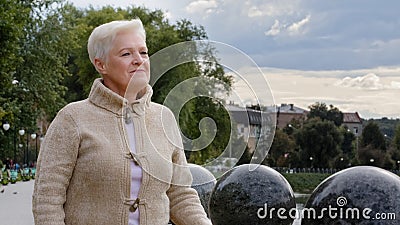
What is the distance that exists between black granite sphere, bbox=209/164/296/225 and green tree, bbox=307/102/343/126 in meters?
76.0

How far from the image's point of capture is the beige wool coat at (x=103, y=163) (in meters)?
3.37

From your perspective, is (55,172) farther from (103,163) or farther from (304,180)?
(304,180)

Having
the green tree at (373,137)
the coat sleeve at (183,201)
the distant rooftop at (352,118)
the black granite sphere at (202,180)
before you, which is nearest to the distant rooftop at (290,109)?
the distant rooftop at (352,118)

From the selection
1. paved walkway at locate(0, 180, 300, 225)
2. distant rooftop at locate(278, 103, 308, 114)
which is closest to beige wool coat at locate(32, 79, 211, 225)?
paved walkway at locate(0, 180, 300, 225)

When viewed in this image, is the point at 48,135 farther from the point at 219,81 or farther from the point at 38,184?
the point at 219,81

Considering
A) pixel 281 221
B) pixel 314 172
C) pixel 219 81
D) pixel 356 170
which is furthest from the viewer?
pixel 314 172

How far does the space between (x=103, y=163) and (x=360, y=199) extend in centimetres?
406

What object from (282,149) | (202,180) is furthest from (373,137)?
(202,180)

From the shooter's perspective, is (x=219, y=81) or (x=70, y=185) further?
(x=219, y=81)

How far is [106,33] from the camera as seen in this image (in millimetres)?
3477

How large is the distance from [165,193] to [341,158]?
7511 cm

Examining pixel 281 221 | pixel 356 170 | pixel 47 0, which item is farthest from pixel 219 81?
pixel 47 0

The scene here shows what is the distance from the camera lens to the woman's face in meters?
3.46

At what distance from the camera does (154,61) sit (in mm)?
3670
